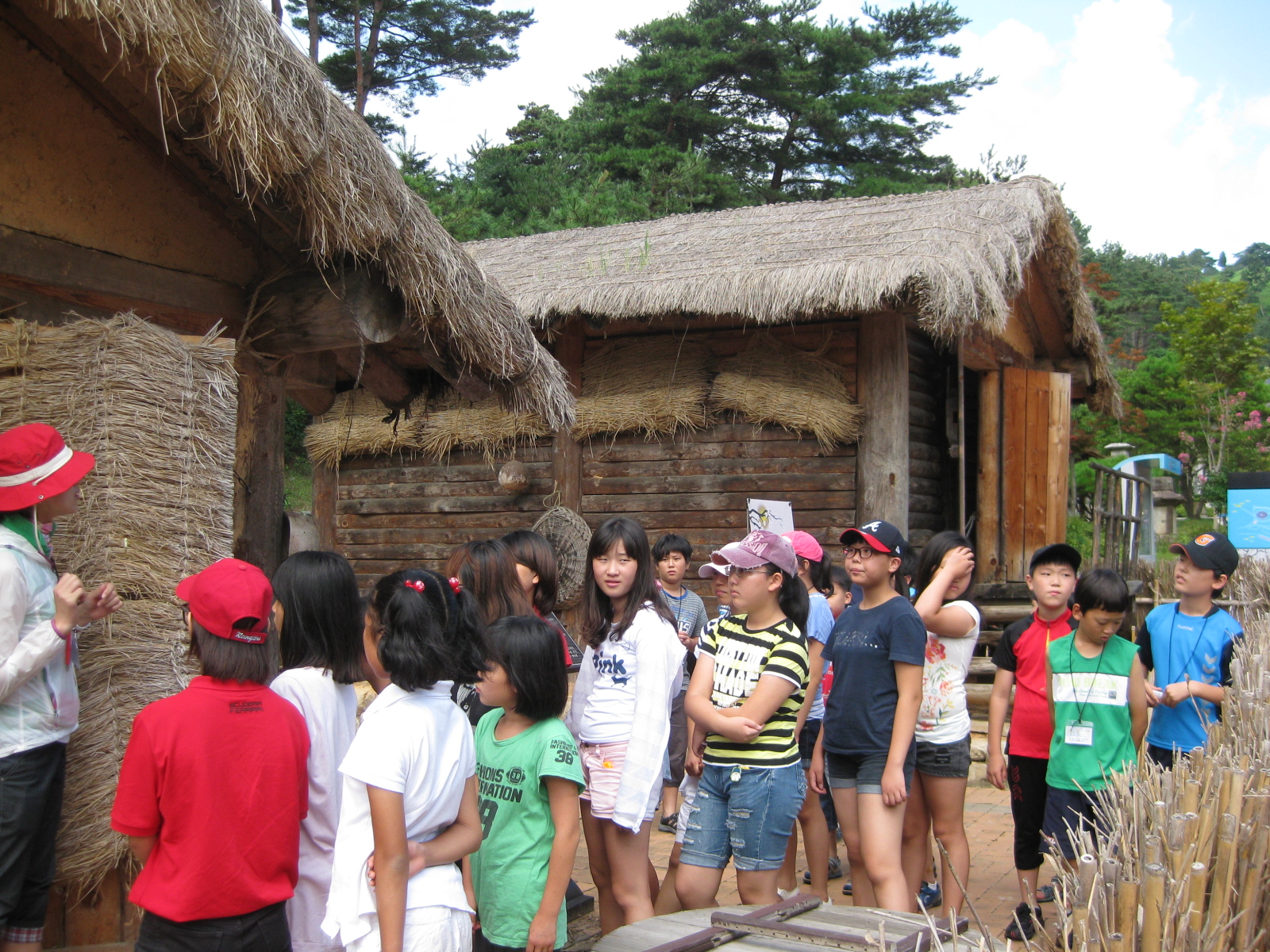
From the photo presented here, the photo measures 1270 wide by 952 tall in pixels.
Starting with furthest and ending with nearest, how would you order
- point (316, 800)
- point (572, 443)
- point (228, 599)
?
point (572, 443), point (316, 800), point (228, 599)

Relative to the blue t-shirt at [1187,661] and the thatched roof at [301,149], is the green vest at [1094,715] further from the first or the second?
the thatched roof at [301,149]

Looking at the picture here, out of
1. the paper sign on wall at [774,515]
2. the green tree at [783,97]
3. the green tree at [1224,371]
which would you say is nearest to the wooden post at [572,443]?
the paper sign on wall at [774,515]

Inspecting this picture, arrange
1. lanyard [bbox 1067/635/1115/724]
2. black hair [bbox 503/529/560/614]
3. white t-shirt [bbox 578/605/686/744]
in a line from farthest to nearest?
1. lanyard [bbox 1067/635/1115/724]
2. black hair [bbox 503/529/560/614]
3. white t-shirt [bbox 578/605/686/744]

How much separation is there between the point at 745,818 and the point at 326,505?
8023mm

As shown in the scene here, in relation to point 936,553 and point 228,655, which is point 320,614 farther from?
point 936,553

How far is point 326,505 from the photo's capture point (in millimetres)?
10406

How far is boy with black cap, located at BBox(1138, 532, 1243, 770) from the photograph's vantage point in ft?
13.2

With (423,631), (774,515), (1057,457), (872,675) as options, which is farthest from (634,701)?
(1057,457)

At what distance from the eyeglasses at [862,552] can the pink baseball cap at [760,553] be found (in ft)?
1.33

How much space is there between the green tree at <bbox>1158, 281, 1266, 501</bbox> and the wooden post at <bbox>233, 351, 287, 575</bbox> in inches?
983

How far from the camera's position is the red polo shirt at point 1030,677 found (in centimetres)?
416

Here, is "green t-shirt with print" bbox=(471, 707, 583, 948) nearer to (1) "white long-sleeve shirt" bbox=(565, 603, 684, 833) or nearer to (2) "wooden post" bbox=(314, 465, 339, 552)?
(1) "white long-sleeve shirt" bbox=(565, 603, 684, 833)

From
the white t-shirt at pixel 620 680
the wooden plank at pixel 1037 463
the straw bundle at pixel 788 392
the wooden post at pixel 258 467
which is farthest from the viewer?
the wooden plank at pixel 1037 463

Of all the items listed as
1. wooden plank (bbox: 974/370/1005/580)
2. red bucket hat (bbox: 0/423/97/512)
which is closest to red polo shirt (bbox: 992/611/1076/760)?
red bucket hat (bbox: 0/423/97/512)
